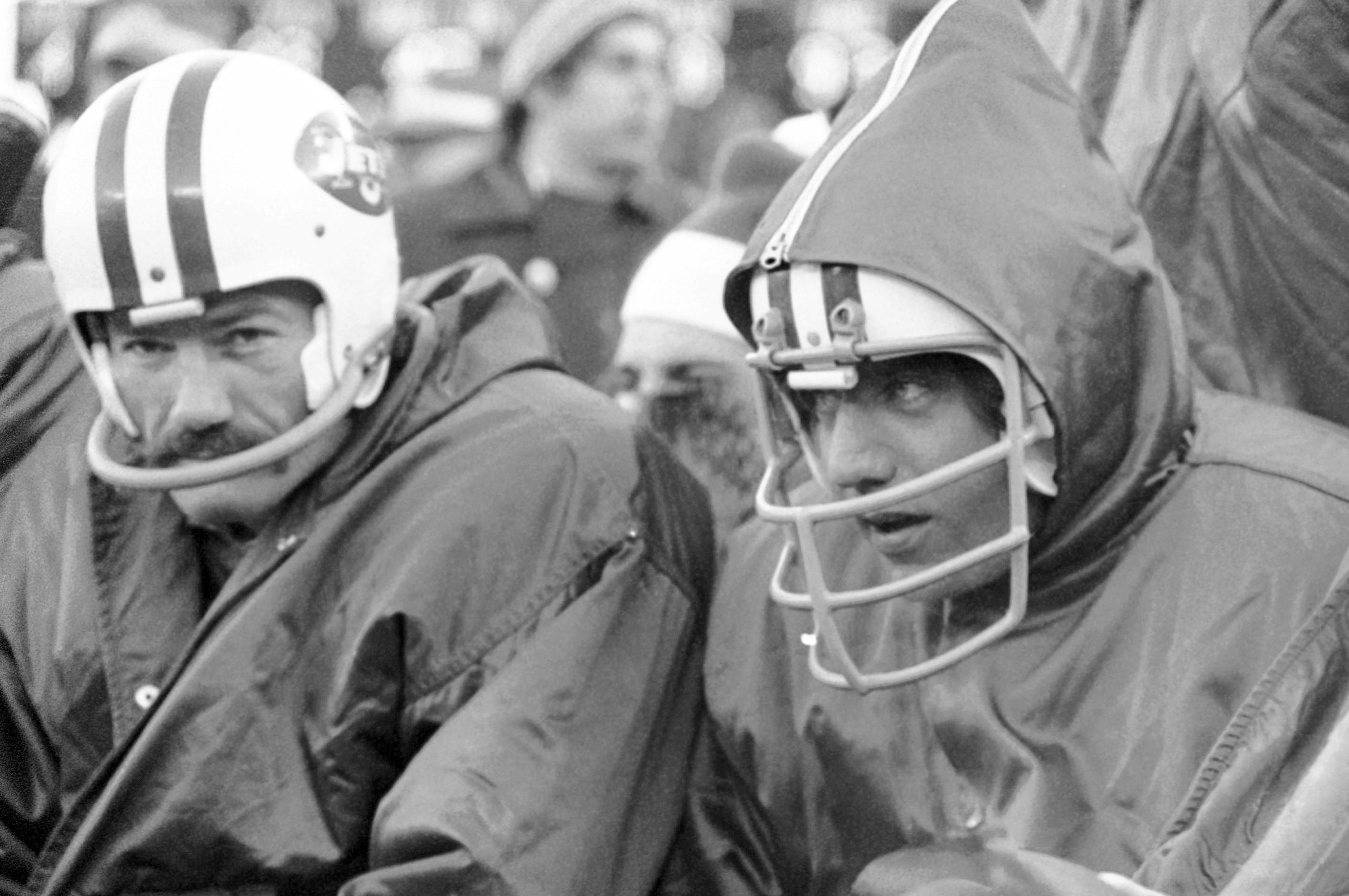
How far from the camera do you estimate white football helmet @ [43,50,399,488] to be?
362cm

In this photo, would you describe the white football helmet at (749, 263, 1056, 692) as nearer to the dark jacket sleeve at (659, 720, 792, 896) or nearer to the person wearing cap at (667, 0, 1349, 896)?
the person wearing cap at (667, 0, 1349, 896)

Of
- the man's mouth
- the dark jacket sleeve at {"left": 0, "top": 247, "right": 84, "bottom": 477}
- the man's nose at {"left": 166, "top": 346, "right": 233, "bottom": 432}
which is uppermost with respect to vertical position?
the man's mouth

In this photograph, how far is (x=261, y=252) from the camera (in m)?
3.64

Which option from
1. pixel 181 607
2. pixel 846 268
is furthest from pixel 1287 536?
pixel 181 607

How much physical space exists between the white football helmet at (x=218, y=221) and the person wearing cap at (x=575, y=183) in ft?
9.40

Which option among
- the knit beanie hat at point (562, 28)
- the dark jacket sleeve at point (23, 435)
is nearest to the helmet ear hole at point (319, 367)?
the dark jacket sleeve at point (23, 435)

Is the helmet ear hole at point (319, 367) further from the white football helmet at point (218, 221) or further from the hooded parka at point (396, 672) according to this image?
the hooded parka at point (396, 672)

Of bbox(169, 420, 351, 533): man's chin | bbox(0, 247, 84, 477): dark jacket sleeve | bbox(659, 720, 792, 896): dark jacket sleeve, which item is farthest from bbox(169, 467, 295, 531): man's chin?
bbox(659, 720, 792, 896): dark jacket sleeve

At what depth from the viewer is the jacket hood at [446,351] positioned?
377 centimetres

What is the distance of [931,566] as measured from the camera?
3.16 meters

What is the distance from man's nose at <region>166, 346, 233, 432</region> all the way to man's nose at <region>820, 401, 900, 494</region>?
96 cm

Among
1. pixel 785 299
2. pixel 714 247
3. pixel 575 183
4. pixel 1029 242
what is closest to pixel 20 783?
pixel 785 299

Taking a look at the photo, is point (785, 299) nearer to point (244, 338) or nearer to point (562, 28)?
point (244, 338)

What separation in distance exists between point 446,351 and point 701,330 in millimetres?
1296
